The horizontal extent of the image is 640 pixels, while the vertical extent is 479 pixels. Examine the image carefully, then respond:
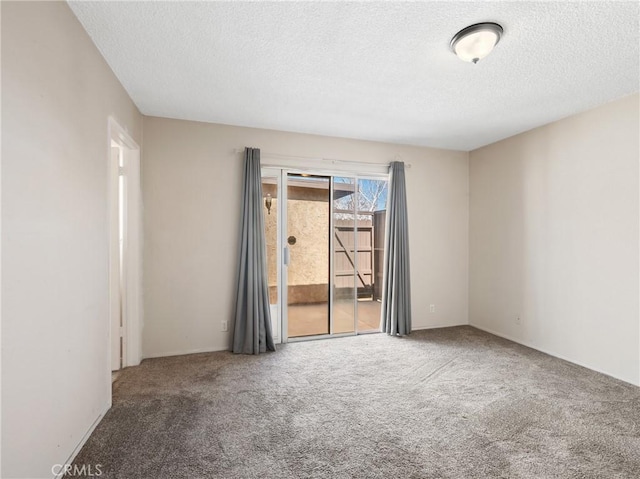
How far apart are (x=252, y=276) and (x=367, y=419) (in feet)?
6.38

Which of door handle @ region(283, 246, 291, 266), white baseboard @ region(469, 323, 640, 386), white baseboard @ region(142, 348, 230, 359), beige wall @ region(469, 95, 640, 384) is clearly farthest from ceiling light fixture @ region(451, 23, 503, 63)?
white baseboard @ region(142, 348, 230, 359)

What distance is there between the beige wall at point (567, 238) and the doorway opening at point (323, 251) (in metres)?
1.56

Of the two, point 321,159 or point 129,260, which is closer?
point 129,260

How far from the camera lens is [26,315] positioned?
56.8 inches

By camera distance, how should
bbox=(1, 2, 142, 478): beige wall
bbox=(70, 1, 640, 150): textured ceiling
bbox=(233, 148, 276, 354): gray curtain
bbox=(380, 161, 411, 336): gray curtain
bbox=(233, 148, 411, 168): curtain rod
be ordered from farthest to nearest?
bbox=(380, 161, 411, 336): gray curtain
bbox=(233, 148, 411, 168): curtain rod
bbox=(233, 148, 276, 354): gray curtain
bbox=(70, 1, 640, 150): textured ceiling
bbox=(1, 2, 142, 478): beige wall

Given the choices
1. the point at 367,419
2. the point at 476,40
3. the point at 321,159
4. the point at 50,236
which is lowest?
the point at 367,419

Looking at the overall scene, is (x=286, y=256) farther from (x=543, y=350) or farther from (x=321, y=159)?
(x=543, y=350)

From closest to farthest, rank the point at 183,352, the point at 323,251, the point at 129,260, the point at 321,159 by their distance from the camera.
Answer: the point at 129,260, the point at 183,352, the point at 321,159, the point at 323,251

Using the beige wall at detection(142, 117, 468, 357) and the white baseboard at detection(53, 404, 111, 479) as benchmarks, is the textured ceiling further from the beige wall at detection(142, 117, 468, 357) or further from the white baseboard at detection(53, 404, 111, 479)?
the white baseboard at detection(53, 404, 111, 479)

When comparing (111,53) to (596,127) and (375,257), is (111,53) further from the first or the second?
(596,127)

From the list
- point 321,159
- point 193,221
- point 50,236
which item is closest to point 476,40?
point 321,159

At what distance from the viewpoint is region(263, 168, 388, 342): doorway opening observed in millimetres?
4031

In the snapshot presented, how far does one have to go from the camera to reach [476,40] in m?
2.01

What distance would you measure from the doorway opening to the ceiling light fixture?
2.34 m
